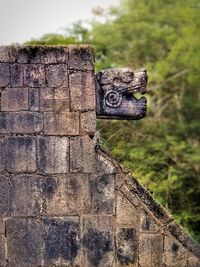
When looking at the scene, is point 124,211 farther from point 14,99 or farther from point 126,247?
point 14,99

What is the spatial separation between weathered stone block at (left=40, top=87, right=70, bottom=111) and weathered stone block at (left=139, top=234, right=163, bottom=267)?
1.52m

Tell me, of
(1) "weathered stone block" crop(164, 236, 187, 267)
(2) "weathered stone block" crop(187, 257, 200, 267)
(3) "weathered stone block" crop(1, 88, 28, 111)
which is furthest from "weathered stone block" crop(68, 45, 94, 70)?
(2) "weathered stone block" crop(187, 257, 200, 267)

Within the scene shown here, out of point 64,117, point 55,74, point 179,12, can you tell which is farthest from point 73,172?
point 179,12

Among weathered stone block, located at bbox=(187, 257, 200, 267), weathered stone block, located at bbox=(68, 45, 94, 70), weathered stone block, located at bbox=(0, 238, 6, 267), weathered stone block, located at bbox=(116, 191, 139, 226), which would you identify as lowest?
weathered stone block, located at bbox=(187, 257, 200, 267)

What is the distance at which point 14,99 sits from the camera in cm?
487

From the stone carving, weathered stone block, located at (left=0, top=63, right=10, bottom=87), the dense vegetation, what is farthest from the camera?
the dense vegetation


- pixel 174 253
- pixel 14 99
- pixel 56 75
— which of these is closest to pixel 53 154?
pixel 14 99

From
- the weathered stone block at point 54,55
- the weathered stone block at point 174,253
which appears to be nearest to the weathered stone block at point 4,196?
the weathered stone block at point 54,55

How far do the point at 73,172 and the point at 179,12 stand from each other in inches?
661

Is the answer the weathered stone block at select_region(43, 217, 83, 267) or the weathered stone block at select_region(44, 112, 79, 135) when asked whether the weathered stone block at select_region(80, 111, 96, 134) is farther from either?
the weathered stone block at select_region(43, 217, 83, 267)

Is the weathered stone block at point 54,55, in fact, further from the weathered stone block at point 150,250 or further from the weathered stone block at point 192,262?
the weathered stone block at point 192,262

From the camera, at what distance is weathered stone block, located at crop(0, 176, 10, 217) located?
4.87 metres

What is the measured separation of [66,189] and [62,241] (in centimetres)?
51

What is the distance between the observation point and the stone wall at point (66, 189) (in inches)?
191
